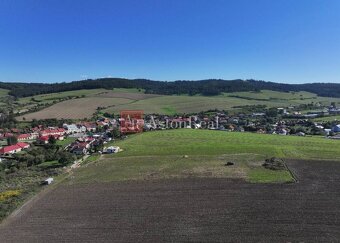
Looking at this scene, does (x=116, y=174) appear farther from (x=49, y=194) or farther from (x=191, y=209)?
(x=191, y=209)

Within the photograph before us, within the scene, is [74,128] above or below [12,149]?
below

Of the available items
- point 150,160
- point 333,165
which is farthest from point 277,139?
point 150,160

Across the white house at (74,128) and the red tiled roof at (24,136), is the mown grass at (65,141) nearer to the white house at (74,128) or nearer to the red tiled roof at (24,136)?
the red tiled roof at (24,136)

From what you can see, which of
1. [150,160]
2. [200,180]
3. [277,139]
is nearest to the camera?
[200,180]

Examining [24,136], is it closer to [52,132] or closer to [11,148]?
[52,132]

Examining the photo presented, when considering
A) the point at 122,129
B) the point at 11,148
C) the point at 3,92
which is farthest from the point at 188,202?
the point at 3,92

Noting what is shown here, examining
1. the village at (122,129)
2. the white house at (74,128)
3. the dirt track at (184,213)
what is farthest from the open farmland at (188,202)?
the white house at (74,128)
